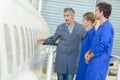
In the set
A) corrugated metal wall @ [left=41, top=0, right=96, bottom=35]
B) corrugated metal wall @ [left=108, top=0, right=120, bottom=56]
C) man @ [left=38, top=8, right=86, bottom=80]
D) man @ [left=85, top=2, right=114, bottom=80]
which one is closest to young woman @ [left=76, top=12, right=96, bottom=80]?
man @ [left=38, top=8, right=86, bottom=80]

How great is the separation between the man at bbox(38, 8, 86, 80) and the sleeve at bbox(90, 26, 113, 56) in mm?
644

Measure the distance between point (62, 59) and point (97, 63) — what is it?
0.73 m

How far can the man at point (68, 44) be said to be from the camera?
4.40 metres

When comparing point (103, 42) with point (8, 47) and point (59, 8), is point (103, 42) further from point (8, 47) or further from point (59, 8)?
point (59, 8)

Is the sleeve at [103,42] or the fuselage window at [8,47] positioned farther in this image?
the sleeve at [103,42]

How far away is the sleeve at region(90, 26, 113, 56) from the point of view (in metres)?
3.73

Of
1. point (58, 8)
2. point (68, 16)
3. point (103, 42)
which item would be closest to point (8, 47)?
point (103, 42)

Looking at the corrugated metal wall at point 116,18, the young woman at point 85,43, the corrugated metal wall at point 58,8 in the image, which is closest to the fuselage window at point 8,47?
the young woman at point 85,43

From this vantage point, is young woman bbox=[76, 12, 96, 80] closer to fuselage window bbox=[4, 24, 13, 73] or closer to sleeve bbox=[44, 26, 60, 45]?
sleeve bbox=[44, 26, 60, 45]

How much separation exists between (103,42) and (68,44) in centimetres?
78

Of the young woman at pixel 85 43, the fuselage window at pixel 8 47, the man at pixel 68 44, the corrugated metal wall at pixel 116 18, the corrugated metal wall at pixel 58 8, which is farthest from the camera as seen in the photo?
the corrugated metal wall at pixel 116 18

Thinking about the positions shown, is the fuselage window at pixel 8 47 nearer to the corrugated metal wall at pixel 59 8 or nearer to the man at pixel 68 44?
the man at pixel 68 44

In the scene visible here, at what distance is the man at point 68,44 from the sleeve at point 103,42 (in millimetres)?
644

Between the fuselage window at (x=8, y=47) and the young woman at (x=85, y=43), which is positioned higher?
the fuselage window at (x=8, y=47)
